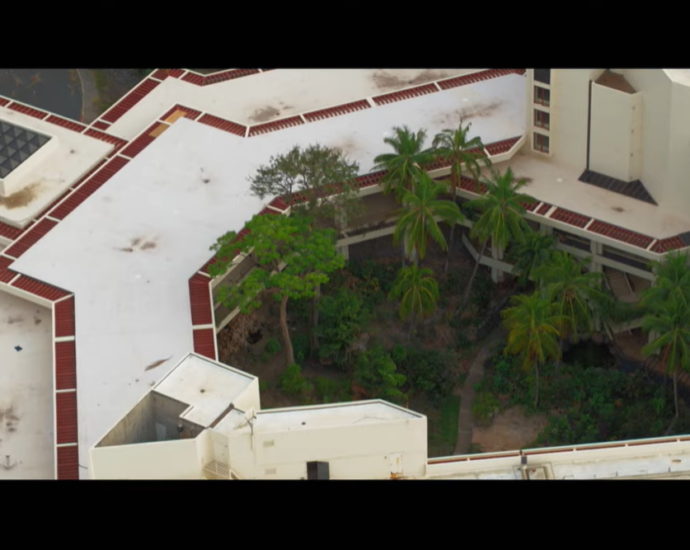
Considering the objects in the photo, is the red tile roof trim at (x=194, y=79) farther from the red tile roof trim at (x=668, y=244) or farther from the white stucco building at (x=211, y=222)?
the red tile roof trim at (x=668, y=244)

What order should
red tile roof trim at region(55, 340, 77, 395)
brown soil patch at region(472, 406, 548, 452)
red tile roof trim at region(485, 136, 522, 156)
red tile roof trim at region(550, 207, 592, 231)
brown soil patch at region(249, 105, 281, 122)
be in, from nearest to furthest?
red tile roof trim at region(55, 340, 77, 395), brown soil patch at region(472, 406, 548, 452), red tile roof trim at region(550, 207, 592, 231), red tile roof trim at region(485, 136, 522, 156), brown soil patch at region(249, 105, 281, 122)

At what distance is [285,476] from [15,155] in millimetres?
33900

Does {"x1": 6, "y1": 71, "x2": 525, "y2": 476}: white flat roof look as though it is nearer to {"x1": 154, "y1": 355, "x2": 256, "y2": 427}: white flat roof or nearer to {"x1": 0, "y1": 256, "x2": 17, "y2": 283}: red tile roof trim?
{"x1": 0, "y1": 256, "x2": 17, "y2": 283}: red tile roof trim

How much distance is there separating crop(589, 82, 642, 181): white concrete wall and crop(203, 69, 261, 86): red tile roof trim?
24.2 metres

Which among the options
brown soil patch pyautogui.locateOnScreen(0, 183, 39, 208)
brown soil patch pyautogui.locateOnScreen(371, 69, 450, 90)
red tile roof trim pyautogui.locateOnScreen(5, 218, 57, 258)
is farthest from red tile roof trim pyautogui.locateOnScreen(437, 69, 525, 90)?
red tile roof trim pyautogui.locateOnScreen(5, 218, 57, 258)

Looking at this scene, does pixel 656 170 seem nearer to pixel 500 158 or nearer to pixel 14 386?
pixel 500 158

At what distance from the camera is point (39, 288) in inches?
3809

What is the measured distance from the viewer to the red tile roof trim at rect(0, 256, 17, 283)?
3846 inches

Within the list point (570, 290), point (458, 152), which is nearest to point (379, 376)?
point (570, 290)

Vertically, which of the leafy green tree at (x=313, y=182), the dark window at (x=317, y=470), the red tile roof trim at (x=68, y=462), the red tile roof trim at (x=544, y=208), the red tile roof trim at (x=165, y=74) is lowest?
the dark window at (x=317, y=470)

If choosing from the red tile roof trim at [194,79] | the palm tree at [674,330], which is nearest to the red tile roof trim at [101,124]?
the red tile roof trim at [194,79]

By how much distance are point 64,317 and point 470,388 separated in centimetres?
2161

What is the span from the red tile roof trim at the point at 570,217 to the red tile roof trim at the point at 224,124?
1894 centimetres

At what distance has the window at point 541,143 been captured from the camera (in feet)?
343
